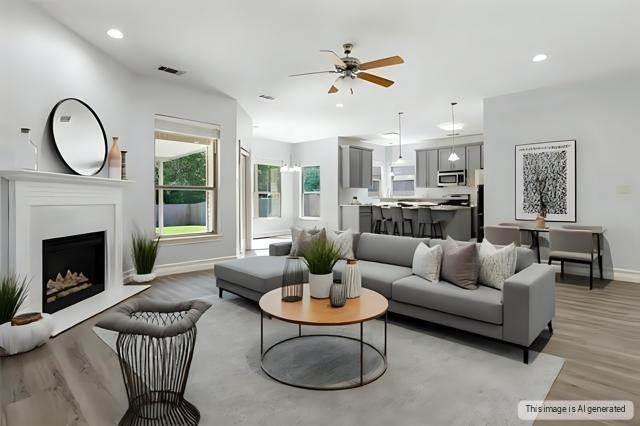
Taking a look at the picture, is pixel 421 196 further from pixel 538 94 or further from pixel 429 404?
pixel 429 404

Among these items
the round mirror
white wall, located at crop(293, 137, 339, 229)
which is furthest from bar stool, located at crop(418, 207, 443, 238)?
the round mirror

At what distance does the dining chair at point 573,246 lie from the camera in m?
4.45

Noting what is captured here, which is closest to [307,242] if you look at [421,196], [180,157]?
[180,157]

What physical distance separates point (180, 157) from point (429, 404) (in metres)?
5.21

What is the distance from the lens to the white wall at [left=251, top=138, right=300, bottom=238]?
998 cm

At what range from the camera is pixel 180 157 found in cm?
579

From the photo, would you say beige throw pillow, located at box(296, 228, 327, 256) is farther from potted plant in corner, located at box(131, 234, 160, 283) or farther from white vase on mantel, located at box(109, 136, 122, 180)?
white vase on mantel, located at box(109, 136, 122, 180)

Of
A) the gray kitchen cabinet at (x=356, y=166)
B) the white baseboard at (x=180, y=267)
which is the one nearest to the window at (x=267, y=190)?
the gray kitchen cabinet at (x=356, y=166)

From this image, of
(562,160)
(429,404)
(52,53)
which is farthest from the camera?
(562,160)

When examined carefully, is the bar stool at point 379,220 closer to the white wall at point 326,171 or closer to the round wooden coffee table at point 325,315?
the white wall at point 326,171

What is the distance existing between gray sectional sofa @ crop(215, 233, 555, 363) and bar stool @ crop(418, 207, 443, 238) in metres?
4.00

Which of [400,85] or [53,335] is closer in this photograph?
[53,335]

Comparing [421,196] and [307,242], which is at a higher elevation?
[421,196]

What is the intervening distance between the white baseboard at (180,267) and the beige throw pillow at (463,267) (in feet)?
13.3
